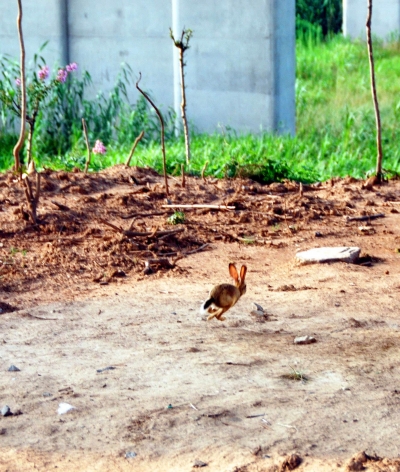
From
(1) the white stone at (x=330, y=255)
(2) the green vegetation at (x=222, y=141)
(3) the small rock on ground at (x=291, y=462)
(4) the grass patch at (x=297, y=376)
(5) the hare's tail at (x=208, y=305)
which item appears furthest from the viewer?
(2) the green vegetation at (x=222, y=141)

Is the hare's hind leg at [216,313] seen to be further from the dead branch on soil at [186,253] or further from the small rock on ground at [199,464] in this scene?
the dead branch on soil at [186,253]

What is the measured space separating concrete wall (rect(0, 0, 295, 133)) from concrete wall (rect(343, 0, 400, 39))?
9622 millimetres

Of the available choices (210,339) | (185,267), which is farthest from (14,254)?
(210,339)

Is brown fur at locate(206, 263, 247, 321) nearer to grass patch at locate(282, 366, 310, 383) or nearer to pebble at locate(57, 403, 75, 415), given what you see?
grass patch at locate(282, 366, 310, 383)

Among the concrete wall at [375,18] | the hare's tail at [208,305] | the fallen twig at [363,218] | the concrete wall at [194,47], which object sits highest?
the concrete wall at [375,18]

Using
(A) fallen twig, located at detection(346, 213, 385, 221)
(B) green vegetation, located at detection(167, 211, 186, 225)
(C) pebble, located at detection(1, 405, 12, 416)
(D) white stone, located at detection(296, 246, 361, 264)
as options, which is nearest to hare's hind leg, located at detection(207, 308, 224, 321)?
(C) pebble, located at detection(1, 405, 12, 416)

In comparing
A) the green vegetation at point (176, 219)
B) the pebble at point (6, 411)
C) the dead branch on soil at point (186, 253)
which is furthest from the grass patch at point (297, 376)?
the green vegetation at point (176, 219)

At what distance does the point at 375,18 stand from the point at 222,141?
11.6 metres

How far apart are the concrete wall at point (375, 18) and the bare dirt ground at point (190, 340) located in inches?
548

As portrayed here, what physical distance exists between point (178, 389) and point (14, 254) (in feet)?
7.86

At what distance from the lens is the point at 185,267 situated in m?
5.17

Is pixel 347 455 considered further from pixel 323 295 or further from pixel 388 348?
pixel 323 295

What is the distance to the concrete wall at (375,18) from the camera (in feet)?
63.4

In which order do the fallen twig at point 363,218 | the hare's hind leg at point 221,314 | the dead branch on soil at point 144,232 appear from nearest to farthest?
1. the hare's hind leg at point 221,314
2. the dead branch on soil at point 144,232
3. the fallen twig at point 363,218
